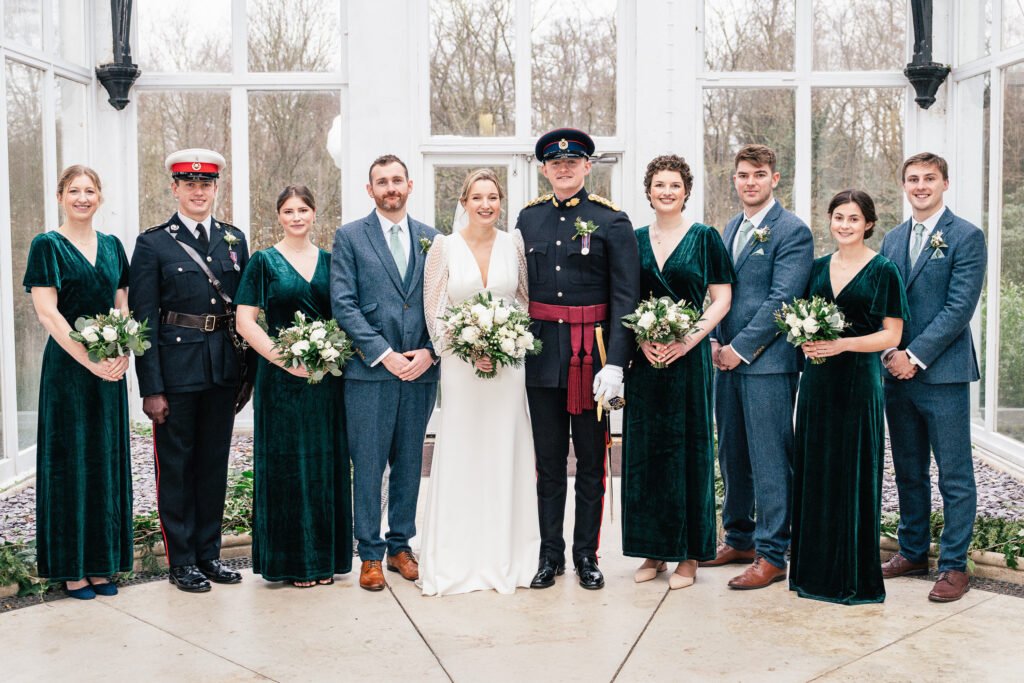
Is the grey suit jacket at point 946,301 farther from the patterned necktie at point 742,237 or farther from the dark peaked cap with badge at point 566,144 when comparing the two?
the dark peaked cap with badge at point 566,144

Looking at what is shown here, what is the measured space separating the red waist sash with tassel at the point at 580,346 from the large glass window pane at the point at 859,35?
523 centimetres

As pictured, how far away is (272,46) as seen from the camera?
365 inches

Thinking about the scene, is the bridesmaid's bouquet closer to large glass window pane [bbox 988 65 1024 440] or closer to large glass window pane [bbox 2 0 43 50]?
large glass window pane [bbox 988 65 1024 440]

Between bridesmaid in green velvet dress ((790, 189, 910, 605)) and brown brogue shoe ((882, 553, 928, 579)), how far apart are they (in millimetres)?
431

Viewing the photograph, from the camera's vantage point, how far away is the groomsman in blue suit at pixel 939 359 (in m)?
4.90

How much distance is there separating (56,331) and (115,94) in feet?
16.1

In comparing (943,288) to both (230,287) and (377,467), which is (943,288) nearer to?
(377,467)

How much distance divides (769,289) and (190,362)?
111 inches

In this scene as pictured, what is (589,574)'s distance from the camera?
513cm

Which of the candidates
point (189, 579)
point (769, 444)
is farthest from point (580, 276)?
point (189, 579)

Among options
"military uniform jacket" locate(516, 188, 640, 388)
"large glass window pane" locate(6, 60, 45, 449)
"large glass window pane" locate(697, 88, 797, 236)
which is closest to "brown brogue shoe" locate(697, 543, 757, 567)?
"military uniform jacket" locate(516, 188, 640, 388)

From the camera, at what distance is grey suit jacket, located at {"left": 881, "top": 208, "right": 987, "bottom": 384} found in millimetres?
4879

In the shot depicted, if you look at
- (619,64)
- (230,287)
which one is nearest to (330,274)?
(230,287)

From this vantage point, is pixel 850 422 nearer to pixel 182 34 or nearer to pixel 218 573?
pixel 218 573
